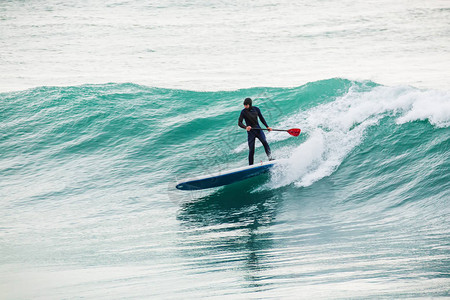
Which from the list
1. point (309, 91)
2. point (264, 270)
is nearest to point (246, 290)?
point (264, 270)

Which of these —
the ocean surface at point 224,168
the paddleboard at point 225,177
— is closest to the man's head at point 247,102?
the paddleboard at point 225,177

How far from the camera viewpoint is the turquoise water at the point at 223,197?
18.2ft

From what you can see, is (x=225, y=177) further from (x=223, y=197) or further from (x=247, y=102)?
(x=247, y=102)

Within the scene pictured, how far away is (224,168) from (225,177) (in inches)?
52.5

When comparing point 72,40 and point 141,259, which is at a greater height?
point 72,40

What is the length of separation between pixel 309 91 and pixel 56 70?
497 inches

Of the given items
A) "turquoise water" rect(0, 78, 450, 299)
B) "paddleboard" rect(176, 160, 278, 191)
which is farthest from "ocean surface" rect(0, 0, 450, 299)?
"paddleboard" rect(176, 160, 278, 191)

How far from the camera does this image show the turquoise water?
5559 millimetres

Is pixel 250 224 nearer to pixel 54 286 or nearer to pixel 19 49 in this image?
pixel 54 286

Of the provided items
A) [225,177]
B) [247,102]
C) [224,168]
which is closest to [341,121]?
[224,168]

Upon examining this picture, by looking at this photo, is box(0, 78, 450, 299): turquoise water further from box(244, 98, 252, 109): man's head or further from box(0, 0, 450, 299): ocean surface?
box(244, 98, 252, 109): man's head

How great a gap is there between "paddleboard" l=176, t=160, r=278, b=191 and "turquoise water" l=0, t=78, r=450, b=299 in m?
0.29

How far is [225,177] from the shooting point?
30.1ft

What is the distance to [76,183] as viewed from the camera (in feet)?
35.6
